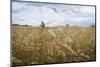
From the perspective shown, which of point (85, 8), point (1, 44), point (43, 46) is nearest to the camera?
point (1, 44)

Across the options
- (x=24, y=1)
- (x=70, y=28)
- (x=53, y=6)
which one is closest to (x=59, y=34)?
(x=70, y=28)

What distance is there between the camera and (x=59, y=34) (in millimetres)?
2871

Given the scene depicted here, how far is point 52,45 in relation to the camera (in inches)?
112

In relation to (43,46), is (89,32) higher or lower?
higher

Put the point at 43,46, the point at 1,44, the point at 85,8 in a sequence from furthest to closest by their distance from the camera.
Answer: the point at 85,8 → the point at 43,46 → the point at 1,44

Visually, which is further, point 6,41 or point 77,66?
point 77,66

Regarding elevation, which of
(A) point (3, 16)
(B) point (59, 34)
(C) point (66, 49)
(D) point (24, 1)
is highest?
(D) point (24, 1)

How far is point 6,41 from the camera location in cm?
259

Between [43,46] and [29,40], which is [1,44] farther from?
[43,46]

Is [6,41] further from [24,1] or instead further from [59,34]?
[59,34]

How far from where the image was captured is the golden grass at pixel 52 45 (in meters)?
2.66

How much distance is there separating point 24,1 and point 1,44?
0.66 m

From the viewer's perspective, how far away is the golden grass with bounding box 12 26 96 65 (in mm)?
2664

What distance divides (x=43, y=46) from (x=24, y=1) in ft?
2.23
